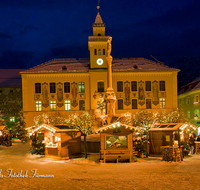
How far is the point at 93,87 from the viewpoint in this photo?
137ft

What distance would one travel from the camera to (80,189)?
9.77m

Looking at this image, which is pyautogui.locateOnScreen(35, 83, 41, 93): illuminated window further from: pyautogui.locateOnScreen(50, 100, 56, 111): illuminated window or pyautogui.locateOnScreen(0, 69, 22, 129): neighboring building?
pyautogui.locateOnScreen(0, 69, 22, 129): neighboring building

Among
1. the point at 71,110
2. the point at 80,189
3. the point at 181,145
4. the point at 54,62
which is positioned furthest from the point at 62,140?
the point at 54,62

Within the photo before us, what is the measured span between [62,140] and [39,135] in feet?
27.9

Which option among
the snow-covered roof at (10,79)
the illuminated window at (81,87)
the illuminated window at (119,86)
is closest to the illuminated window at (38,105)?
the illuminated window at (81,87)

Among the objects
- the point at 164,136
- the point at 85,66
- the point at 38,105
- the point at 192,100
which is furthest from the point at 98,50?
the point at 164,136

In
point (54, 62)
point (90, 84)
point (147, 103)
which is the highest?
point (54, 62)

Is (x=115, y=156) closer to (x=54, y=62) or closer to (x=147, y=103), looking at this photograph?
(x=147, y=103)

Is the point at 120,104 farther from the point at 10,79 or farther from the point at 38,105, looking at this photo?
the point at 10,79

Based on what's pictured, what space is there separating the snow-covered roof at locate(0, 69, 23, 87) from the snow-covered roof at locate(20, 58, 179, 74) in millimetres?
10342

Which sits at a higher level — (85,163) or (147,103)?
(147,103)

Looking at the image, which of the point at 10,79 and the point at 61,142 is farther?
the point at 10,79

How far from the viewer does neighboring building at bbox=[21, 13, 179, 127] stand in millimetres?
41781

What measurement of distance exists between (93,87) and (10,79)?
2025 centimetres
